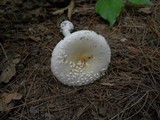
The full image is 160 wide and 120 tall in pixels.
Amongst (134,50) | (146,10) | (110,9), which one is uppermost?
(110,9)

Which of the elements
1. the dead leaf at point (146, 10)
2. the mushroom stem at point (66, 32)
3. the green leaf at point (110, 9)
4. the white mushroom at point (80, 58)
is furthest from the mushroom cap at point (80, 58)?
the dead leaf at point (146, 10)

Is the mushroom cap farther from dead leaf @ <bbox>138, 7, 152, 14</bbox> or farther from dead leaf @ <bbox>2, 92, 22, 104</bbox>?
dead leaf @ <bbox>138, 7, 152, 14</bbox>

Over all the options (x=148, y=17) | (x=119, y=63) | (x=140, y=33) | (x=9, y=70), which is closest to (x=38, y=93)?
(x=9, y=70)

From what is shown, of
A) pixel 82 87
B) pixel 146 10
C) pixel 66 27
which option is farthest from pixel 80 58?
pixel 146 10

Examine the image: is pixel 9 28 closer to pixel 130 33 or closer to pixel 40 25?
pixel 40 25

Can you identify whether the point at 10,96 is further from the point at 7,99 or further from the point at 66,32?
the point at 66,32

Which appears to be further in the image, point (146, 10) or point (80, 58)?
point (146, 10)
